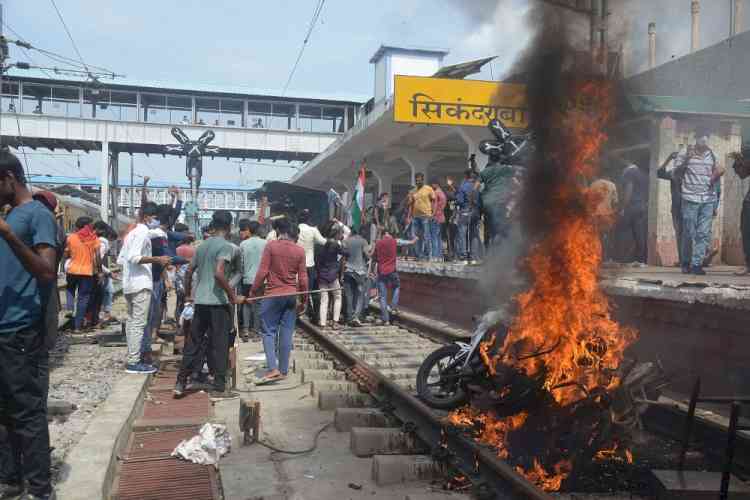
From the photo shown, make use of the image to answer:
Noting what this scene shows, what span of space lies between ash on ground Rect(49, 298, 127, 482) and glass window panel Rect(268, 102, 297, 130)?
41572 mm

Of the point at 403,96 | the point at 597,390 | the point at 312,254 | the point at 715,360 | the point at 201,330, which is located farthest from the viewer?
the point at 403,96

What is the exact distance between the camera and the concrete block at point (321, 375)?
788 cm

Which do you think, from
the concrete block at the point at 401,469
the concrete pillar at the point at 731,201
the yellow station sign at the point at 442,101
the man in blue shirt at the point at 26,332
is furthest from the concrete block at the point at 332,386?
the yellow station sign at the point at 442,101

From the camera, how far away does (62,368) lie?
814 centimetres

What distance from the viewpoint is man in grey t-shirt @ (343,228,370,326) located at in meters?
12.5

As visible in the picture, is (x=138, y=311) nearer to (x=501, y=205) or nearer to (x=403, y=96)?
(x=501, y=205)

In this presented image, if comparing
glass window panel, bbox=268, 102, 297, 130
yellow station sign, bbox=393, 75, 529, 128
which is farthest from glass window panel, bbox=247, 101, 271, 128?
yellow station sign, bbox=393, 75, 529, 128

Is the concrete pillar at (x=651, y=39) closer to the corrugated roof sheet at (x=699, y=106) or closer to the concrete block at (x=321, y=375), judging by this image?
the concrete block at (x=321, y=375)

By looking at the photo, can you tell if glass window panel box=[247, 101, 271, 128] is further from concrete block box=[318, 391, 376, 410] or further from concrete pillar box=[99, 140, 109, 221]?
concrete block box=[318, 391, 376, 410]

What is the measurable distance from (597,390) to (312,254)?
26.3 feet

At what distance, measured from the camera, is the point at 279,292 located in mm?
7738

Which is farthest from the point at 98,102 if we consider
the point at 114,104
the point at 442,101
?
the point at 442,101

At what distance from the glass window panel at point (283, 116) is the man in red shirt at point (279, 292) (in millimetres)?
44120

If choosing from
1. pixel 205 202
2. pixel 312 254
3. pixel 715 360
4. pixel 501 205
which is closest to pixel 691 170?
pixel 501 205
